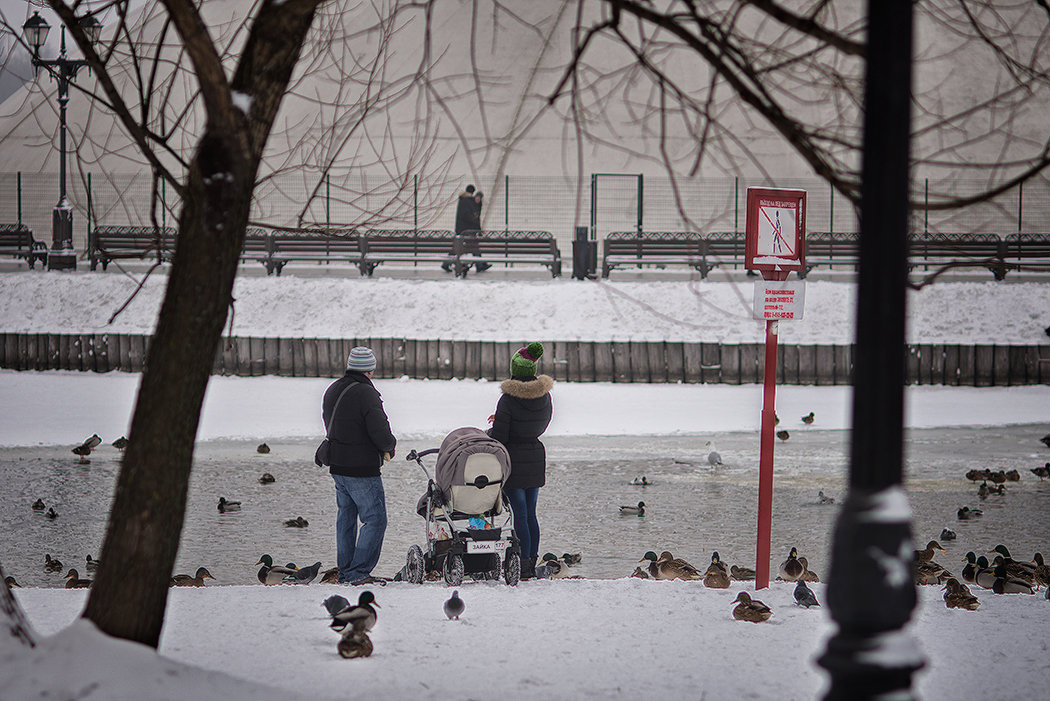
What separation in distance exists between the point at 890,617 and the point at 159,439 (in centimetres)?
272

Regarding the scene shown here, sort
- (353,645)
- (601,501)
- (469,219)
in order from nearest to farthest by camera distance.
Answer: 1. (353,645)
2. (601,501)
3. (469,219)

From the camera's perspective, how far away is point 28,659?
403cm

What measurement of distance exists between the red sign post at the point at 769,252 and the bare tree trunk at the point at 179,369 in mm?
3265

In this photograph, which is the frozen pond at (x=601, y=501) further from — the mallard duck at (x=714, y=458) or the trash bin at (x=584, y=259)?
the trash bin at (x=584, y=259)

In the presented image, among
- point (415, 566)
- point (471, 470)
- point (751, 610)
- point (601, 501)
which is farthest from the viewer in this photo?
point (601, 501)

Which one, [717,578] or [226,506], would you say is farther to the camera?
[226,506]

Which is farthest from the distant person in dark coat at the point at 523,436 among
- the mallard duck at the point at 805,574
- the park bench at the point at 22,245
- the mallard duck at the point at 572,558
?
the park bench at the point at 22,245

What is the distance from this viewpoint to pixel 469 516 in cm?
693

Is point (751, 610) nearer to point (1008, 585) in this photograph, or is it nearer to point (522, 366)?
point (1008, 585)

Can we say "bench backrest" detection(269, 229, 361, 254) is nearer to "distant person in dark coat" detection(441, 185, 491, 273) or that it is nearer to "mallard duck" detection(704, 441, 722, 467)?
"distant person in dark coat" detection(441, 185, 491, 273)

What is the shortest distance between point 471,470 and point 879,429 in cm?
401

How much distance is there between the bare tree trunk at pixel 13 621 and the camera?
423 cm

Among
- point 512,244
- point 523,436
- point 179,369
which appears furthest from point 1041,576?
point 512,244

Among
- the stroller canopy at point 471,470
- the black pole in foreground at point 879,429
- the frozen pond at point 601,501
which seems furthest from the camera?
the frozen pond at point 601,501
